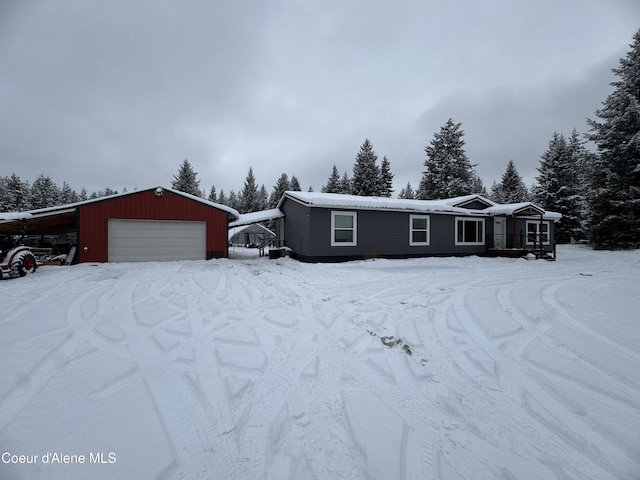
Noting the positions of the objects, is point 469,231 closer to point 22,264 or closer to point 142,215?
point 142,215

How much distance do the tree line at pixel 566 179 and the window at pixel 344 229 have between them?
20086 millimetres

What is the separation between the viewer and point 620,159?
18.5 meters

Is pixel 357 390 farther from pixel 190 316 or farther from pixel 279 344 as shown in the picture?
pixel 190 316

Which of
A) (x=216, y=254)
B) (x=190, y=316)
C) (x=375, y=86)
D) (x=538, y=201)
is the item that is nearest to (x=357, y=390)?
(x=190, y=316)

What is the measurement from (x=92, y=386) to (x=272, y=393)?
5.96 feet

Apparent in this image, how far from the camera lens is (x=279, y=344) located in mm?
3457

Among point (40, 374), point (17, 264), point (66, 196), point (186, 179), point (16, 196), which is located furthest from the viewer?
point (66, 196)

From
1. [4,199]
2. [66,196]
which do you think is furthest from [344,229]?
[66,196]

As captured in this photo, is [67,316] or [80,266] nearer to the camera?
[67,316]

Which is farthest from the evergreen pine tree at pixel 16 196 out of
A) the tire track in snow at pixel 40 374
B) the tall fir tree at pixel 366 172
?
the tire track in snow at pixel 40 374

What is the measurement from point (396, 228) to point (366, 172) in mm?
21060

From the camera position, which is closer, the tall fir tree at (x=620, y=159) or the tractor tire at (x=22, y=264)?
the tractor tire at (x=22, y=264)

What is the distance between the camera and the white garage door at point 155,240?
11.6 m

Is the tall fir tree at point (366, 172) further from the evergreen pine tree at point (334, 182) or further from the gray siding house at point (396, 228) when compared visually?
the gray siding house at point (396, 228)
